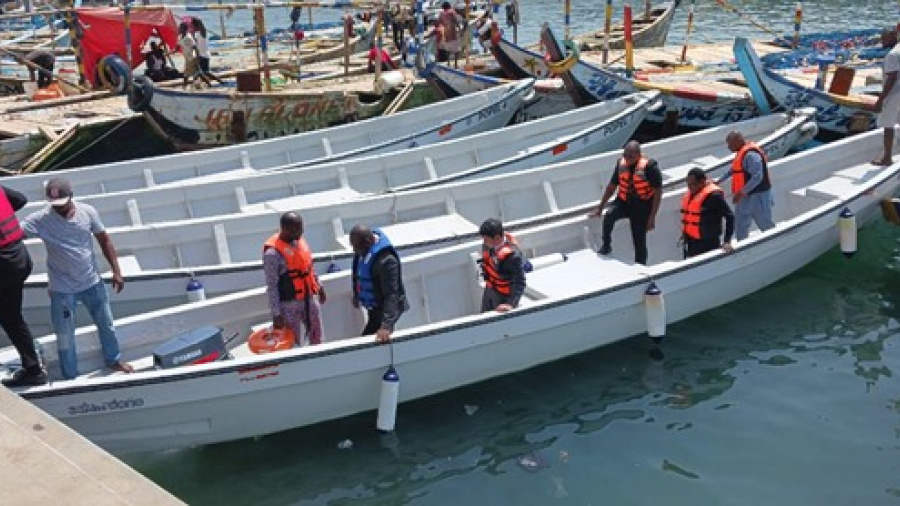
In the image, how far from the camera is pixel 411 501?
285 inches

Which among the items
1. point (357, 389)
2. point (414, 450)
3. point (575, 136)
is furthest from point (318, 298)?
point (575, 136)

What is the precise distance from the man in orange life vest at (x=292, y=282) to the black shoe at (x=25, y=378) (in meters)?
1.87

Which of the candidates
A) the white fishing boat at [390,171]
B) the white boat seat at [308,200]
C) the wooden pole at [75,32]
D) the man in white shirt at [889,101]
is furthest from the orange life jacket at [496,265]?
the wooden pole at [75,32]

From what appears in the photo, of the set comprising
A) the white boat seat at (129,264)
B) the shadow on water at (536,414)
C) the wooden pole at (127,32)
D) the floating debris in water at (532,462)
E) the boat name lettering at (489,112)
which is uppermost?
the wooden pole at (127,32)

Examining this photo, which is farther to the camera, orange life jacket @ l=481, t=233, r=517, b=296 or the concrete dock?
orange life jacket @ l=481, t=233, r=517, b=296

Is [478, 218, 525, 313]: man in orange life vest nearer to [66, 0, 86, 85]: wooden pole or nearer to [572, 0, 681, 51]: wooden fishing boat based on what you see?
[66, 0, 86, 85]: wooden pole

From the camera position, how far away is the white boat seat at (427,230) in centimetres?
1016

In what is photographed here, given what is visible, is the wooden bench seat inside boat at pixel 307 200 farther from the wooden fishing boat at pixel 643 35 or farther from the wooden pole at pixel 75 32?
the wooden fishing boat at pixel 643 35

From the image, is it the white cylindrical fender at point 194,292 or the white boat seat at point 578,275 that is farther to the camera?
the white cylindrical fender at point 194,292

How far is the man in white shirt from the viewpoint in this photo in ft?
37.2

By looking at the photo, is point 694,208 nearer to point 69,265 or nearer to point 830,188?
point 830,188

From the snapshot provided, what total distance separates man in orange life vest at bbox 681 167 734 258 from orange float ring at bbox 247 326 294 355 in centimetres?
443

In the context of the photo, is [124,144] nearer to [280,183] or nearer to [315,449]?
[280,183]

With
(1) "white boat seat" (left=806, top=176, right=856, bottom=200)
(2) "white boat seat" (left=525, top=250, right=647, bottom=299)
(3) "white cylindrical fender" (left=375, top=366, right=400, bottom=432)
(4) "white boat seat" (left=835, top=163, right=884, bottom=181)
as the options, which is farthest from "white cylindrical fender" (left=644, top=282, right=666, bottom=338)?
(4) "white boat seat" (left=835, top=163, right=884, bottom=181)
